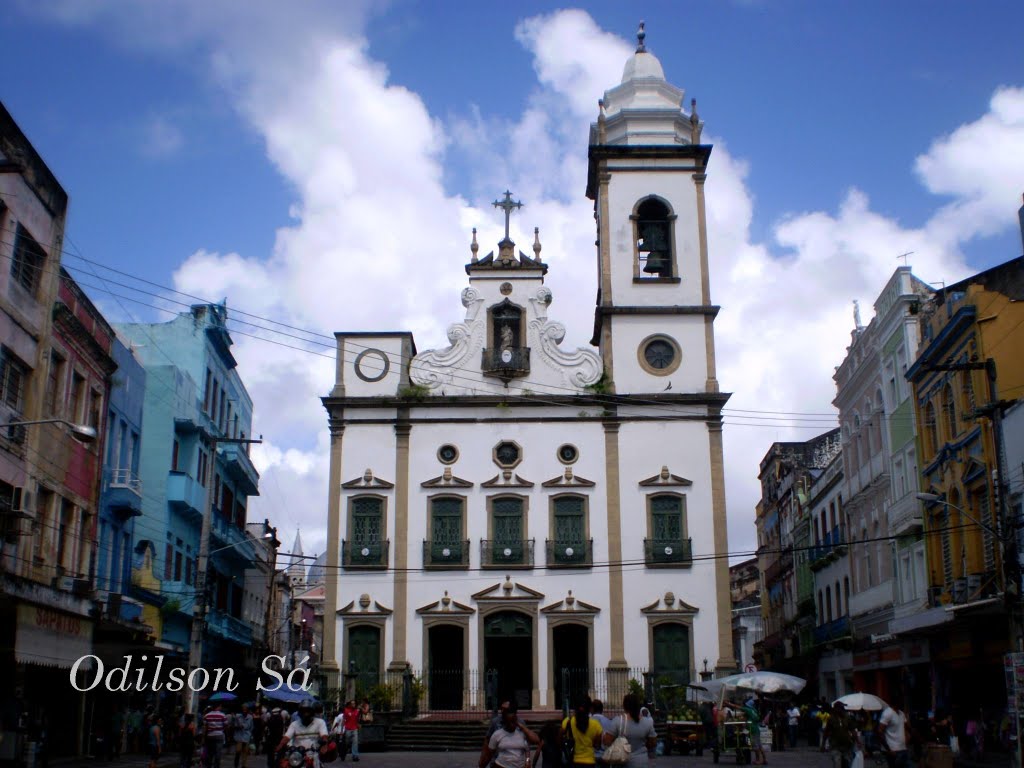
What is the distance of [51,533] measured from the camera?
24000mm

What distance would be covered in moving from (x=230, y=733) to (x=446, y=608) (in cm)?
745

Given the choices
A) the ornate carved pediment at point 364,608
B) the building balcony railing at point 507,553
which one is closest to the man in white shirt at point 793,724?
the building balcony railing at point 507,553

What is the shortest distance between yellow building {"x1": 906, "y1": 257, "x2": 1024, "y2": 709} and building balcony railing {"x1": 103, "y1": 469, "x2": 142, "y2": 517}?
18.7 metres

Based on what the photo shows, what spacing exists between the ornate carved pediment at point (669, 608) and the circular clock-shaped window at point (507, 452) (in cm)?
569

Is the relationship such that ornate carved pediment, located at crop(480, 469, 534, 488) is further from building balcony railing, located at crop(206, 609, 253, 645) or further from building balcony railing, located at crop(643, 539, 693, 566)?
building balcony railing, located at crop(206, 609, 253, 645)

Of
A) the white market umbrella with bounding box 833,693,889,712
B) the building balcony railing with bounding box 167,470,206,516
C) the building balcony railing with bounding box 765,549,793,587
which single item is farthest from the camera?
the building balcony railing with bounding box 765,549,793,587

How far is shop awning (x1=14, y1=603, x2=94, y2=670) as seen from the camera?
2064cm

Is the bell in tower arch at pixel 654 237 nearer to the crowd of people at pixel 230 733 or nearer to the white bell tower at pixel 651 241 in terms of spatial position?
the white bell tower at pixel 651 241

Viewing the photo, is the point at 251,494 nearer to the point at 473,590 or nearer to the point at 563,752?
the point at 473,590

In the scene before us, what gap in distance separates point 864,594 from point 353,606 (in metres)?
15.7

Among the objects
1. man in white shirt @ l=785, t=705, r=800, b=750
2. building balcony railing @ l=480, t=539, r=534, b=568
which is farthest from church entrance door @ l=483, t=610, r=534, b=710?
man in white shirt @ l=785, t=705, r=800, b=750

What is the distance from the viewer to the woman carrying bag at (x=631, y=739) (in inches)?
498

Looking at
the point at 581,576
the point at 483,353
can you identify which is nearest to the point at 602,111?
the point at 483,353

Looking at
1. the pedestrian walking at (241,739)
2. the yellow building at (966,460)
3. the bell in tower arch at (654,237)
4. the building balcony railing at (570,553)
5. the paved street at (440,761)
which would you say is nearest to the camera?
the pedestrian walking at (241,739)
